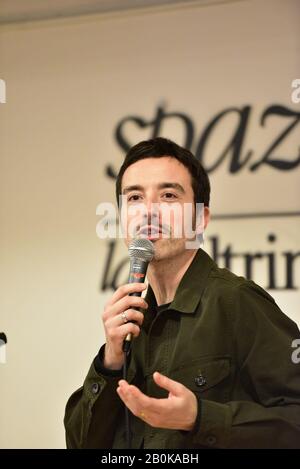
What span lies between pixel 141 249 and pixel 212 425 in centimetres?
38

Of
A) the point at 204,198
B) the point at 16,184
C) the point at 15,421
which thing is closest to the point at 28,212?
the point at 16,184

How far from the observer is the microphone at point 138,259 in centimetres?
112

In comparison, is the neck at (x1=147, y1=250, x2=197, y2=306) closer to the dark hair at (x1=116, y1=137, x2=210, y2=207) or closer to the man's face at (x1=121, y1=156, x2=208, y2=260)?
the man's face at (x1=121, y1=156, x2=208, y2=260)

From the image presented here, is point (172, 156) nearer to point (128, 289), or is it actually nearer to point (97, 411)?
point (128, 289)

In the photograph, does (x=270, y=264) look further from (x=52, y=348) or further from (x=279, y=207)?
(x=52, y=348)

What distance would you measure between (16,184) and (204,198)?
130 cm

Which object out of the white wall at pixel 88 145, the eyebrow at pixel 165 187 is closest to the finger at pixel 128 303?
the eyebrow at pixel 165 187

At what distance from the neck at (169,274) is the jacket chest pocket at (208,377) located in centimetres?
20

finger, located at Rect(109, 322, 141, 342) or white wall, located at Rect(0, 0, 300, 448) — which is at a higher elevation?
white wall, located at Rect(0, 0, 300, 448)

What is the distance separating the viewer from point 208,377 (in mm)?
1179

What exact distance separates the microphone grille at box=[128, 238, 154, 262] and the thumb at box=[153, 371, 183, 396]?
290 millimetres

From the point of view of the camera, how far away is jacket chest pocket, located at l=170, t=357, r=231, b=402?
1178 millimetres

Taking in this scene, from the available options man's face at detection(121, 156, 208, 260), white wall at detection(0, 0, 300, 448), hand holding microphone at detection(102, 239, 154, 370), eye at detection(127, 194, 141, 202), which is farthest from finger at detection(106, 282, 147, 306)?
white wall at detection(0, 0, 300, 448)

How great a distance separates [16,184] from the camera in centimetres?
249
